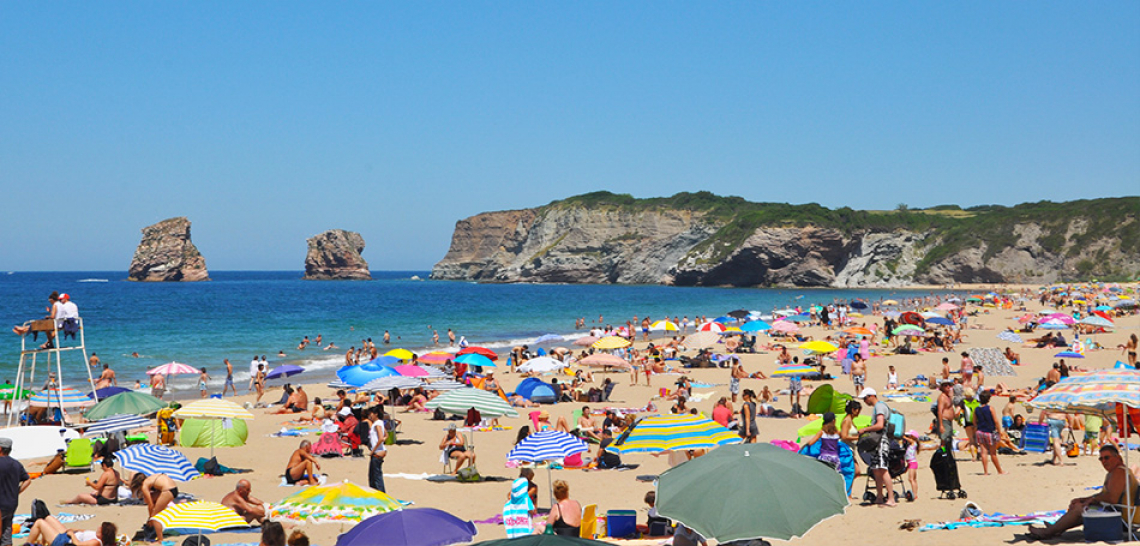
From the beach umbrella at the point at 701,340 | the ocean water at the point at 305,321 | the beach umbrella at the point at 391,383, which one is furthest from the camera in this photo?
the ocean water at the point at 305,321

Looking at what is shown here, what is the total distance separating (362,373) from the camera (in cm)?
1845

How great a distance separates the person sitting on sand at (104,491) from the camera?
10883mm

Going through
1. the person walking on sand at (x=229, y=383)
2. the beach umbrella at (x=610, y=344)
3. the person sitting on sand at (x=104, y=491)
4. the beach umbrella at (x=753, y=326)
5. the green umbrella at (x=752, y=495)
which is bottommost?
the person walking on sand at (x=229, y=383)

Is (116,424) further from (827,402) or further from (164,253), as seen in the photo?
(164,253)

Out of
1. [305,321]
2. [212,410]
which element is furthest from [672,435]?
[305,321]

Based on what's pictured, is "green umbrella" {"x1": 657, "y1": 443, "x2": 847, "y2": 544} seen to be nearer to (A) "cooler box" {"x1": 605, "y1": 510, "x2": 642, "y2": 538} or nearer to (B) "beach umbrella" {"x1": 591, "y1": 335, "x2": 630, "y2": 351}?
(A) "cooler box" {"x1": 605, "y1": 510, "x2": 642, "y2": 538}

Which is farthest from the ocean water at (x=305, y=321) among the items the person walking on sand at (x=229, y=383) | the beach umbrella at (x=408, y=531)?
the beach umbrella at (x=408, y=531)

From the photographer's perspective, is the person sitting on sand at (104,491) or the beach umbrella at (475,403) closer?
the person sitting on sand at (104,491)

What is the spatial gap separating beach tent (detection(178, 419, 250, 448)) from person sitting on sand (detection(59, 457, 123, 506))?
3.96m

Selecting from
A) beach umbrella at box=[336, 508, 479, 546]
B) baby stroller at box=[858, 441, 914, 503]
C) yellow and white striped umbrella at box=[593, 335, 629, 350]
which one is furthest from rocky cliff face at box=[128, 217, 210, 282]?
beach umbrella at box=[336, 508, 479, 546]

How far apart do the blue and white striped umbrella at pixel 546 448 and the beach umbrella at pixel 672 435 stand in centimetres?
103

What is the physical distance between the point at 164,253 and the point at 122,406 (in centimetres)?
13977

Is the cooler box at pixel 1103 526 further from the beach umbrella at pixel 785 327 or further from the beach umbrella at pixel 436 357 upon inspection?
the beach umbrella at pixel 785 327

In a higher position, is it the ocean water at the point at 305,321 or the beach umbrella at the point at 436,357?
the beach umbrella at the point at 436,357
